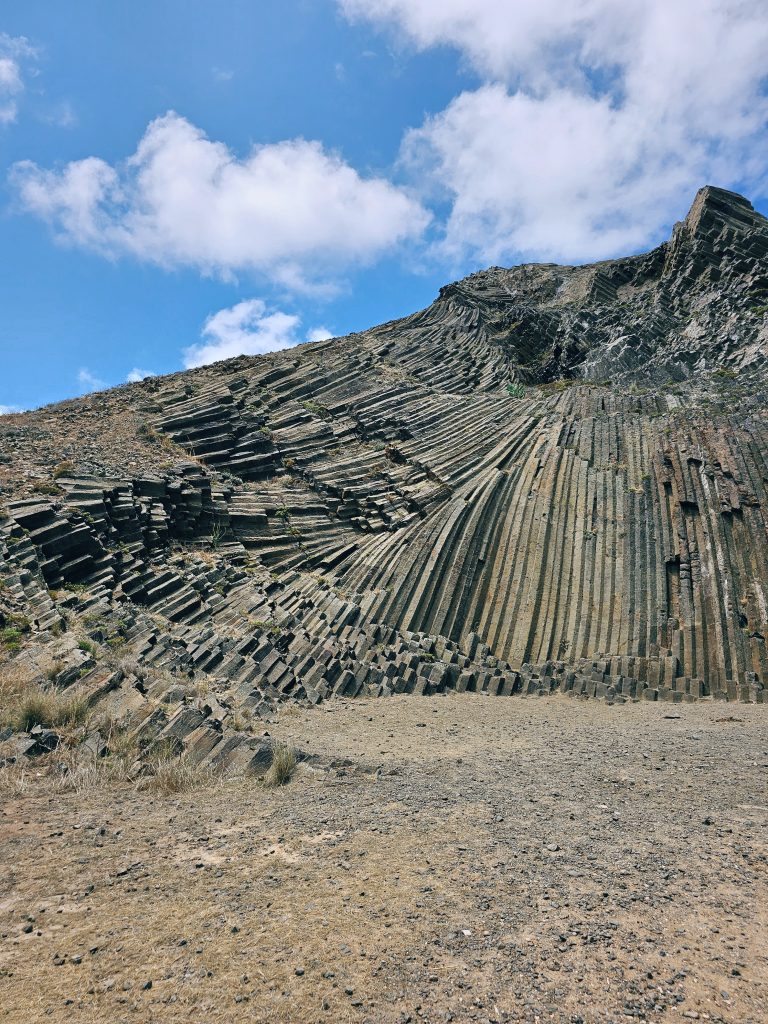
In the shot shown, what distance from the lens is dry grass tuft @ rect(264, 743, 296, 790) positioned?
26.1ft

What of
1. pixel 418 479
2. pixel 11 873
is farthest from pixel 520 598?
pixel 11 873

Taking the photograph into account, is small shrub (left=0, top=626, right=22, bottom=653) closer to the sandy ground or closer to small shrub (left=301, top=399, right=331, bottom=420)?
the sandy ground

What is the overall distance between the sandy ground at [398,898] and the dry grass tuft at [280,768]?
0.18m

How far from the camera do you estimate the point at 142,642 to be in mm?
13086

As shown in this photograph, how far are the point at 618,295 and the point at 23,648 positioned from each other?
139ft

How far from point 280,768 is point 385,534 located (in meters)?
13.6

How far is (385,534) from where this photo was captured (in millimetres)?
21406

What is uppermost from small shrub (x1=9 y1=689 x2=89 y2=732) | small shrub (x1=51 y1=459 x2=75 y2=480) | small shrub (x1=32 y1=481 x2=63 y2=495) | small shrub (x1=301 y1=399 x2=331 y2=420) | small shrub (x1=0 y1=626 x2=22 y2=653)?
small shrub (x1=301 y1=399 x2=331 y2=420)

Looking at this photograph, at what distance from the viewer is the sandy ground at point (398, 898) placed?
380cm

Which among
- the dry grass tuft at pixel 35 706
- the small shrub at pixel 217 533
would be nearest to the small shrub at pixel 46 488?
the small shrub at pixel 217 533

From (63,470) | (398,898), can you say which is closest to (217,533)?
(63,470)

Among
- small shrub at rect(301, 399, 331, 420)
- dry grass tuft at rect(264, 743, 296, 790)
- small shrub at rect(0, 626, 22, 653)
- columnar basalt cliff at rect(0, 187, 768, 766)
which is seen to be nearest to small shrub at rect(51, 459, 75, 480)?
columnar basalt cliff at rect(0, 187, 768, 766)

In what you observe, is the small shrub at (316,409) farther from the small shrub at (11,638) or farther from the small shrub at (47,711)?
the small shrub at (47,711)

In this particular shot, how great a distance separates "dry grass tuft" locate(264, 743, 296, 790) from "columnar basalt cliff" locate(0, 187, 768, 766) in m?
0.43
